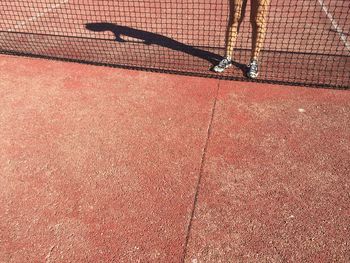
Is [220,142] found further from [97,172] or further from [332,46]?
[332,46]

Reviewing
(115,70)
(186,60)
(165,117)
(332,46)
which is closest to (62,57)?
(115,70)

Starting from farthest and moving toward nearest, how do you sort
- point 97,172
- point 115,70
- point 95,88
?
point 115,70
point 95,88
point 97,172

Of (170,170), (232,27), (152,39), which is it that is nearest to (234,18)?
(232,27)

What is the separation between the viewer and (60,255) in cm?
308

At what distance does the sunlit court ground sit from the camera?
319cm

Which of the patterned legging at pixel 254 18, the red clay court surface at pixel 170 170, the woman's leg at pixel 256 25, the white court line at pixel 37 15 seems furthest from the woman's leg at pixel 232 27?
the white court line at pixel 37 15

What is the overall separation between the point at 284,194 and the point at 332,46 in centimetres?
377

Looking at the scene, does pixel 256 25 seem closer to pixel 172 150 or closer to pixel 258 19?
pixel 258 19

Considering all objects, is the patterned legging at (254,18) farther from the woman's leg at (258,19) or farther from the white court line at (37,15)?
the white court line at (37,15)

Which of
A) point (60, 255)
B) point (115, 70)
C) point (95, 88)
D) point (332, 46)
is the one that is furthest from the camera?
point (332, 46)

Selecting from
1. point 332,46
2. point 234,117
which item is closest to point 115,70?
point 234,117

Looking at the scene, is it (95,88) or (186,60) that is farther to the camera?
(186,60)

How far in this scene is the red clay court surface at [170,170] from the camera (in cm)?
315

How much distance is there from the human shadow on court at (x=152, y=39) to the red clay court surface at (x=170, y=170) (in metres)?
0.87
